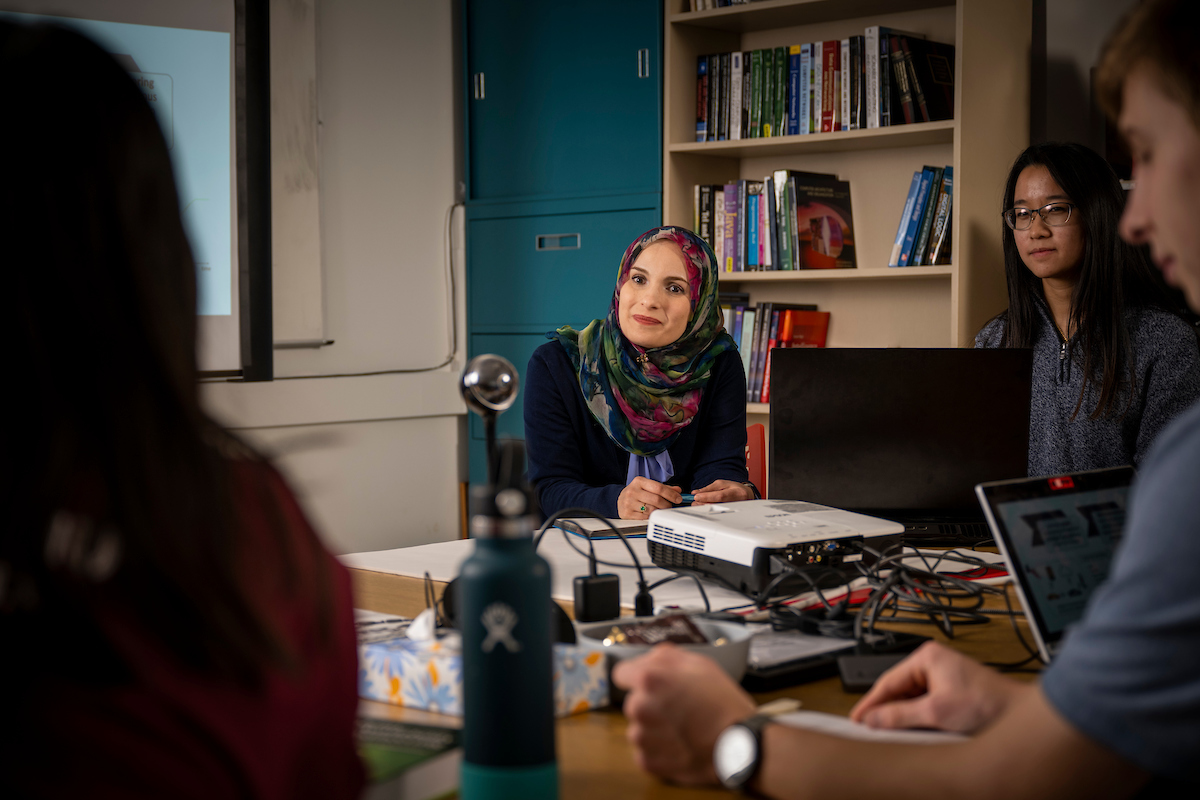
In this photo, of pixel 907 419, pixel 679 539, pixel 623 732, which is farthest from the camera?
pixel 907 419

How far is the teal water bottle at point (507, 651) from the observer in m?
0.67

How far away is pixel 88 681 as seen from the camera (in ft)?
1.75

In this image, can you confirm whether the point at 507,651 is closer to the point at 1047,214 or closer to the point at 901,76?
the point at 1047,214

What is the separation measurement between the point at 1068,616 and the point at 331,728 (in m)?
0.75

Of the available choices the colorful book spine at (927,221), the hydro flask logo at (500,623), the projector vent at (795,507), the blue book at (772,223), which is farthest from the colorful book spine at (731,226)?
the hydro flask logo at (500,623)

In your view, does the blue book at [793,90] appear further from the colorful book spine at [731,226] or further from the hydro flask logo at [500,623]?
the hydro flask logo at [500,623]

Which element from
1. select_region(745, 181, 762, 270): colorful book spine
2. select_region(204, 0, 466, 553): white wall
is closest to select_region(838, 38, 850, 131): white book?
select_region(745, 181, 762, 270): colorful book spine

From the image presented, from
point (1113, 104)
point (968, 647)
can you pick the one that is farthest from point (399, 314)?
point (1113, 104)

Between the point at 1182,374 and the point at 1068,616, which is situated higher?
the point at 1182,374

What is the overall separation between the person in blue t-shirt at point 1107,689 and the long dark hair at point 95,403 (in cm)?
36

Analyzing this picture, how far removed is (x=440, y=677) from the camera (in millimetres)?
920

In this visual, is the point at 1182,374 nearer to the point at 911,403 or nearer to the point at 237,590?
the point at 911,403

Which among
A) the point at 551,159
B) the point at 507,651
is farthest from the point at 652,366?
the point at 507,651

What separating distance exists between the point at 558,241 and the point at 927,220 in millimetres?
1270
